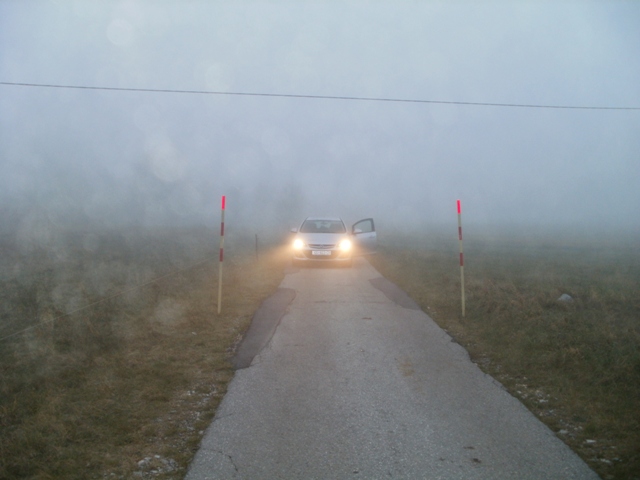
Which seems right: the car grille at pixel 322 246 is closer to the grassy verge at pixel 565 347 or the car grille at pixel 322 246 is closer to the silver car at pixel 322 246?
the silver car at pixel 322 246

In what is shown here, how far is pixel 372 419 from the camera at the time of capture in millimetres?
4148

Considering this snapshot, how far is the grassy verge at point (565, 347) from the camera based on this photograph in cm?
398

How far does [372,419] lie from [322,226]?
13009mm

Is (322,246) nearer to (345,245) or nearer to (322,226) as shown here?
(345,245)

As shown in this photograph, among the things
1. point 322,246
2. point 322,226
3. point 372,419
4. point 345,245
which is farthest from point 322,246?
point 372,419

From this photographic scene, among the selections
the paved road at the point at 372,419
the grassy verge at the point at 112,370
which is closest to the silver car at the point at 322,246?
the grassy verge at the point at 112,370

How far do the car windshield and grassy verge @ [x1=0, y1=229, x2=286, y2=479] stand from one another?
492 cm

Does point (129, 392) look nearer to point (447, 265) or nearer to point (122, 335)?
point (122, 335)

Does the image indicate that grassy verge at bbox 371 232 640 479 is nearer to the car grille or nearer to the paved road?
the paved road

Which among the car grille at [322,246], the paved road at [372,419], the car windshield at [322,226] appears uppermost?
the car windshield at [322,226]

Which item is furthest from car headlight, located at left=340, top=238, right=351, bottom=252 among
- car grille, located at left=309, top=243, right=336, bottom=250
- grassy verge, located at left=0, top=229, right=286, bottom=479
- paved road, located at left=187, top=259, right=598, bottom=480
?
paved road, located at left=187, top=259, right=598, bottom=480

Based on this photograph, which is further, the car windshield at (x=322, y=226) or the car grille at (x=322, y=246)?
the car windshield at (x=322, y=226)

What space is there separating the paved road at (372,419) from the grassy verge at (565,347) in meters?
0.31

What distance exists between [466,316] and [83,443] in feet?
22.4
